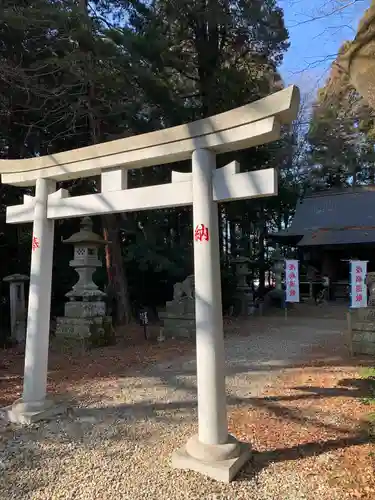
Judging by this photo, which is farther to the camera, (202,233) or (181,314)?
(181,314)

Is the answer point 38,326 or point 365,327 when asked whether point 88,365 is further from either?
point 365,327

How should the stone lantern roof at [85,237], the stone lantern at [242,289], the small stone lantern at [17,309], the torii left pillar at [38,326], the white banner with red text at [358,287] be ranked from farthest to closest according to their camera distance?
the stone lantern at [242,289] < the small stone lantern at [17,309] < the stone lantern roof at [85,237] < the white banner with red text at [358,287] < the torii left pillar at [38,326]

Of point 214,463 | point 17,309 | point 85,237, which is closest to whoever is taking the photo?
point 214,463

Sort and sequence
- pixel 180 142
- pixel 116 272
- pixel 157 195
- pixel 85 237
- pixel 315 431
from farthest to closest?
pixel 116 272
pixel 85 237
pixel 315 431
pixel 157 195
pixel 180 142

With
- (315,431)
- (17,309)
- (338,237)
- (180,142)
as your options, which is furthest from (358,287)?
(338,237)

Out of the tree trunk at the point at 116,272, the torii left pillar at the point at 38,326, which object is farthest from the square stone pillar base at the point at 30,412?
the tree trunk at the point at 116,272

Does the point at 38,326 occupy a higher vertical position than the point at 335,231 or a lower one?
lower

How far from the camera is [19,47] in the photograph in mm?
8297

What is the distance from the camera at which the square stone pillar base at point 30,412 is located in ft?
12.9

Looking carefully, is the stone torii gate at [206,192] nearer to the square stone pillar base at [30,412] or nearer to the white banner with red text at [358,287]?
the square stone pillar base at [30,412]

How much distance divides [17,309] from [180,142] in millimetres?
7062

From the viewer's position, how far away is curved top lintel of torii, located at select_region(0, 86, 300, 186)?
2.90 metres

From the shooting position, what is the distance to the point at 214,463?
2.92 meters

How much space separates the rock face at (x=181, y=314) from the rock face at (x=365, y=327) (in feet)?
11.4
